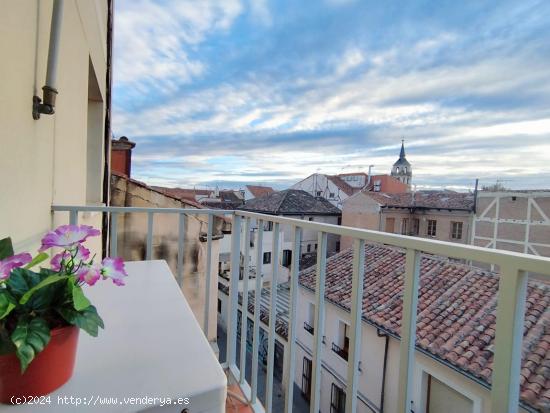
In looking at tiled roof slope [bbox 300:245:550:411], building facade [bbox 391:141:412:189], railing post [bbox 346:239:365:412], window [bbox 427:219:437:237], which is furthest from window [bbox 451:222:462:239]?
building facade [bbox 391:141:412:189]

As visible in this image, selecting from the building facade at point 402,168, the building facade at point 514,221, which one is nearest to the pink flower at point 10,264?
the building facade at point 514,221

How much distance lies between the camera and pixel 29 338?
17.4 inches

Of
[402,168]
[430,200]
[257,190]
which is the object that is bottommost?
[430,200]

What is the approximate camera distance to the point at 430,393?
78.5 inches

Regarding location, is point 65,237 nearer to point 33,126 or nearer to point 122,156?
point 33,126

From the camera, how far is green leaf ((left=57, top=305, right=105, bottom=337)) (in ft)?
1.65

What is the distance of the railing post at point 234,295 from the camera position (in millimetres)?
1769

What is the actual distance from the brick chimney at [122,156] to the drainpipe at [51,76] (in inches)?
192

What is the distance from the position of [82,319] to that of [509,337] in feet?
2.44

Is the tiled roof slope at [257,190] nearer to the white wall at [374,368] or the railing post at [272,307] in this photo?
the white wall at [374,368]

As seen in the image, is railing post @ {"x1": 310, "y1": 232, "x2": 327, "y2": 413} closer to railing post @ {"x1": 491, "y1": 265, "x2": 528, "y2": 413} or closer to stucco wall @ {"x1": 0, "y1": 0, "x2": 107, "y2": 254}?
railing post @ {"x1": 491, "y1": 265, "x2": 528, "y2": 413}

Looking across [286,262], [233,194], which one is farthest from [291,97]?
[233,194]

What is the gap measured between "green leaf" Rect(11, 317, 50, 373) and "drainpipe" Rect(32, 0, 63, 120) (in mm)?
928

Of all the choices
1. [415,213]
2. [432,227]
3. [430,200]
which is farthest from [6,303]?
[430,200]
